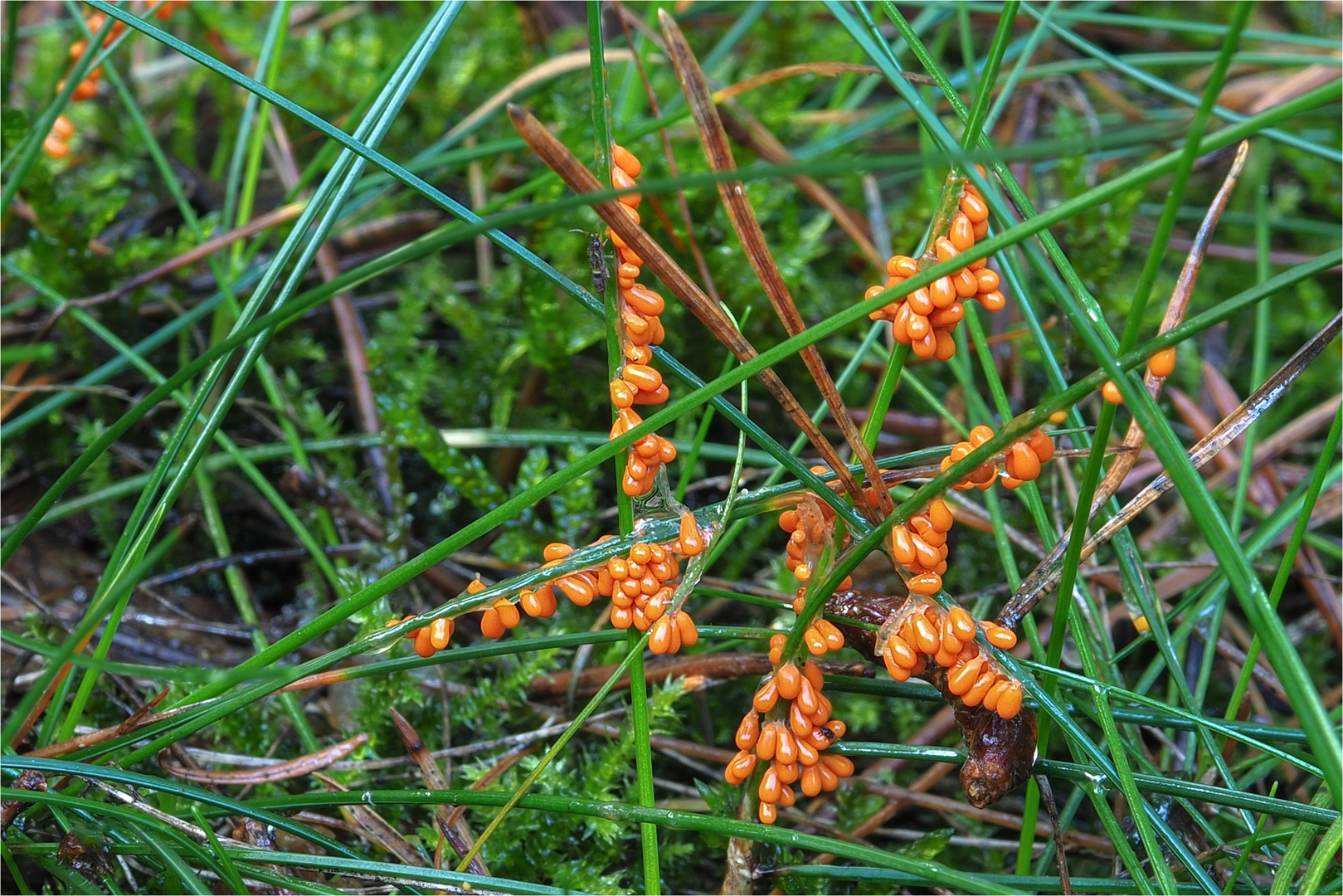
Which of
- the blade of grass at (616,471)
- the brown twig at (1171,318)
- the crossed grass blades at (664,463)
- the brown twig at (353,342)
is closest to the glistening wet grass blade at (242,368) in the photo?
the crossed grass blades at (664,463)

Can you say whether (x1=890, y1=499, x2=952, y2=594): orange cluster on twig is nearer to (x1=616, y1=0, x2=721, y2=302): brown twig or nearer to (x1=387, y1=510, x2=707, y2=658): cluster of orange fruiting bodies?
(x1=387, y1=510, x2=707, y2=658): cluster of orange fruiting bodies

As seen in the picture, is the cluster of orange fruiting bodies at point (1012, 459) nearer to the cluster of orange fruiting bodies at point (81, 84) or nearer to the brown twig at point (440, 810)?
the brown twig at point (440, 810)

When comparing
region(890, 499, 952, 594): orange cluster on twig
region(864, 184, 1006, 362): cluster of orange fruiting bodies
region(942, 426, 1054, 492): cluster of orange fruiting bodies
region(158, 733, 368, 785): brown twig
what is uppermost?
region(864, 184, 1006, 362): cluster of orange fruiting bodies

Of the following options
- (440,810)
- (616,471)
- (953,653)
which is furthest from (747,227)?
(440,810)

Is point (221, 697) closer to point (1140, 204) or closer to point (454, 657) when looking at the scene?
point (454, 657)

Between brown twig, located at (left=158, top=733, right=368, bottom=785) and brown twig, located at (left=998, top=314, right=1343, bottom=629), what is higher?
brown twig, located at (left=998, top=314, right=1343, bottom=629)

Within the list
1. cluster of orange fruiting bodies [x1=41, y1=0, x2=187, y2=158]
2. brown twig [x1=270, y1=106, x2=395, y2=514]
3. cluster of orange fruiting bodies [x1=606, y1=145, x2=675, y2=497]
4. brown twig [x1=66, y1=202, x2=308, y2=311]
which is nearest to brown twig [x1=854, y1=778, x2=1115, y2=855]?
cluster of orange fruiting bodies [x1=606, y1=145, x2=675, y2=497]

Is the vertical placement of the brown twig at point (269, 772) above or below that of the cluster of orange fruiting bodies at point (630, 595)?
below
